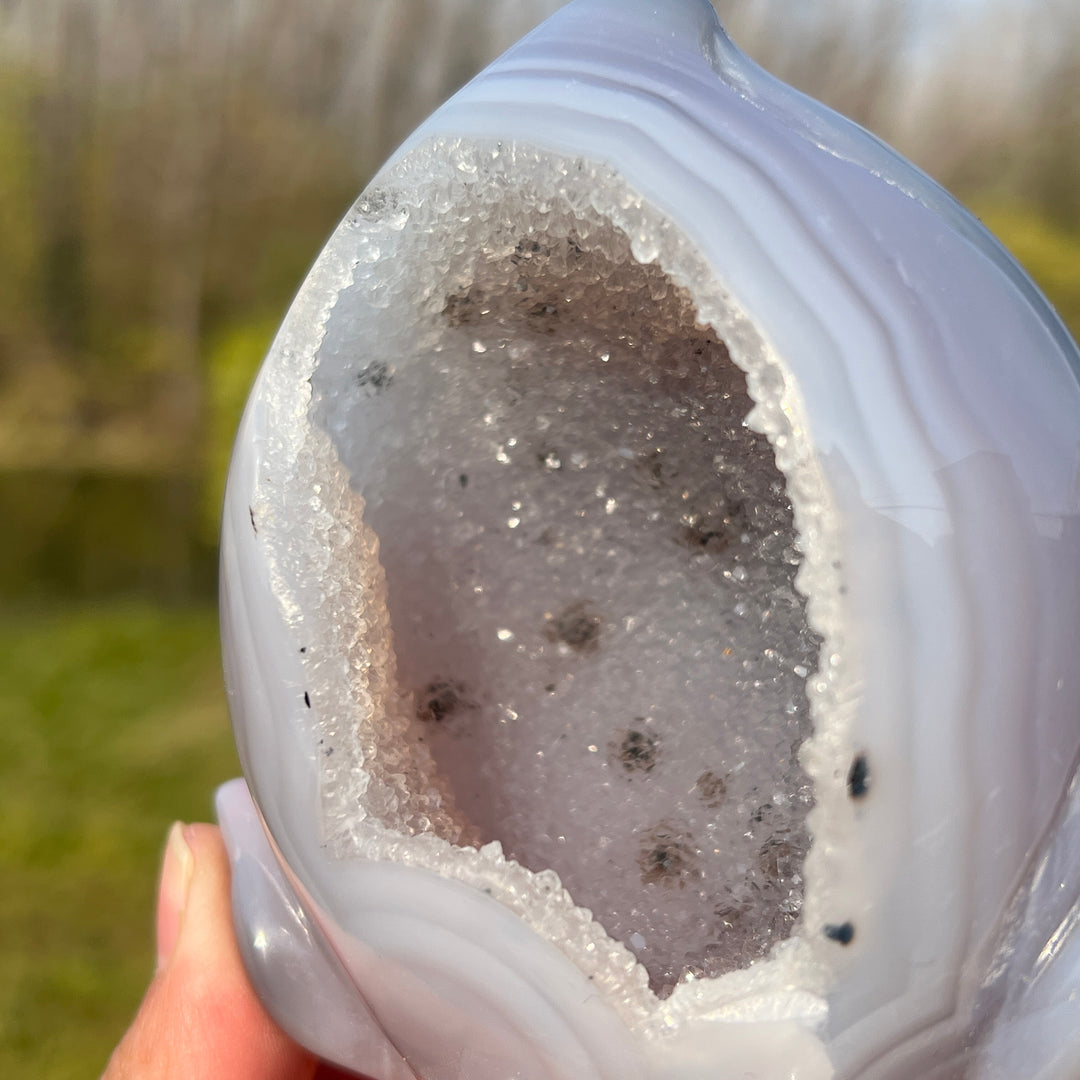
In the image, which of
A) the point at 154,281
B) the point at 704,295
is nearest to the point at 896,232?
the point at 704,295

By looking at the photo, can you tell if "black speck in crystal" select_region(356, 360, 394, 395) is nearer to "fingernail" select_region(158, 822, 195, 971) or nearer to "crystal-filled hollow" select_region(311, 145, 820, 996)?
"crystal-filled hollow" select_region(311, 145, 820, 996)

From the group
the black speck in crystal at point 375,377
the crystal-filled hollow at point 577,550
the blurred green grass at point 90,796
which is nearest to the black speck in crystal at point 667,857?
the crystal-filled hollow at point 577,550

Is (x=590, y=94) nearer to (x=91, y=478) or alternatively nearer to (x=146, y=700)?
(x=146, y=700)

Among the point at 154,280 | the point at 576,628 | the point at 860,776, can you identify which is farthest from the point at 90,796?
the point at 860,776

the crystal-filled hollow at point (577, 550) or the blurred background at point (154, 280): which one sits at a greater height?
the blurred background at point (154, 280)

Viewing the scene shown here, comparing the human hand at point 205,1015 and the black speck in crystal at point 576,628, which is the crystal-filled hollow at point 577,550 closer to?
the black speck in crystal at point 576,628
